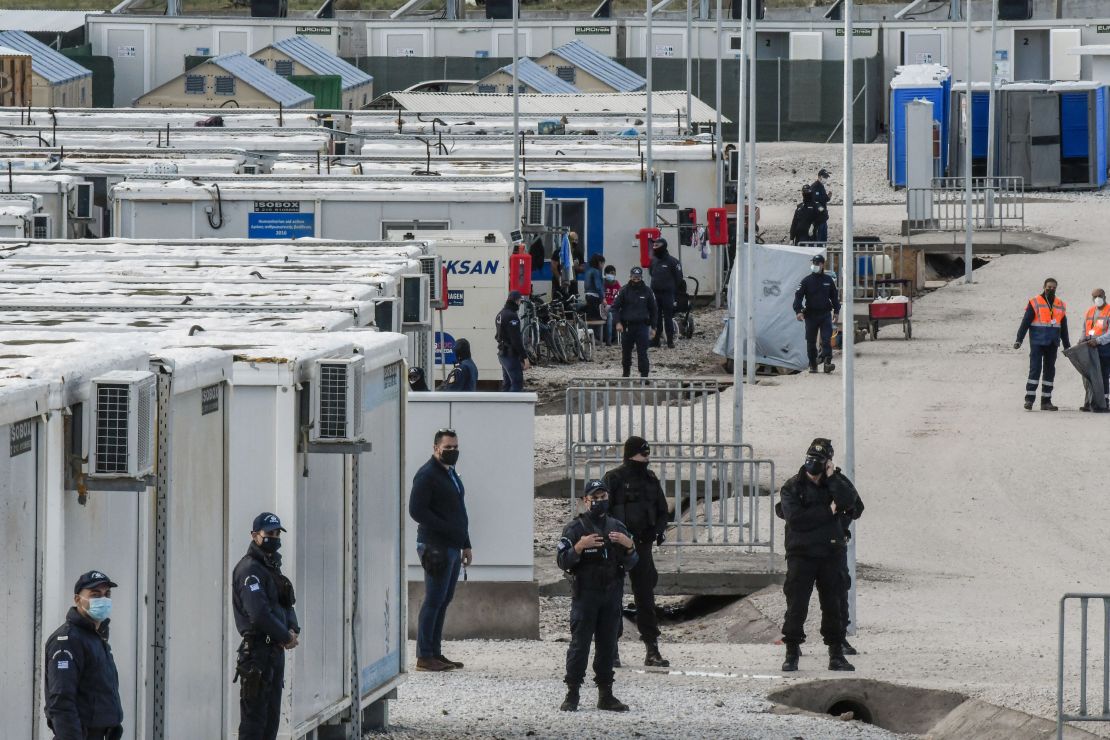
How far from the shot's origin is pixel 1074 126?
47.1 meters

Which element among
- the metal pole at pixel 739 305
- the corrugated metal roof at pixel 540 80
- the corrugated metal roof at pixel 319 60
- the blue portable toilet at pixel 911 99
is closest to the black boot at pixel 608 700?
the metal pole at pixel 739 305

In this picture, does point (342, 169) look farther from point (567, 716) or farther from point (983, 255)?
point (567, 716)

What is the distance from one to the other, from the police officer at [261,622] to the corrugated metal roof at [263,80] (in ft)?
133

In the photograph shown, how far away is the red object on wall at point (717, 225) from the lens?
3055cm

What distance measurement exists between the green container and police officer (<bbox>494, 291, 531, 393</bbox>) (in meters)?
30.8

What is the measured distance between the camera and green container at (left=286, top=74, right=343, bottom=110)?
53.3 meters

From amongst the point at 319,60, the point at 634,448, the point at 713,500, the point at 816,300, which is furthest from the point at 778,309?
the point at 319,60

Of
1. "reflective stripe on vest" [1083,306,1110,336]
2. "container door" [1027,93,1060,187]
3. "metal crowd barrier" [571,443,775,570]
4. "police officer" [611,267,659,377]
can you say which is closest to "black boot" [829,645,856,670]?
"metal crowd barrier" [571,443,775,570]

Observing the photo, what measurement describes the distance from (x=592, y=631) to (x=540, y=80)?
40.8 meters

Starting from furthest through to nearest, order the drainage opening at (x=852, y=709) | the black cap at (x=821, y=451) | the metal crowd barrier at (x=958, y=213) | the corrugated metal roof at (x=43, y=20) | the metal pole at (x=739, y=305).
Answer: the corrugated metal roof at (x=43, y=20) < the metal crowd barrier at (x=958, y=213) < the metal pole at (x=739, y=305) < the black cap at (x=821, y=451) < the drainage opening at (x=852, y=709)

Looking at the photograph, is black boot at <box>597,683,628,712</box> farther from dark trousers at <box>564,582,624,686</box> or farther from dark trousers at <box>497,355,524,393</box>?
dark trousers at <box>497,355,524,393</box>

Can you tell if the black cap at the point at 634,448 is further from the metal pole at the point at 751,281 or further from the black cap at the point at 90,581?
the metal pole at the point at 751,281

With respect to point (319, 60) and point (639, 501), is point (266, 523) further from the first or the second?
point (319, 60)

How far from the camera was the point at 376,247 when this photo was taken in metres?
17.5
